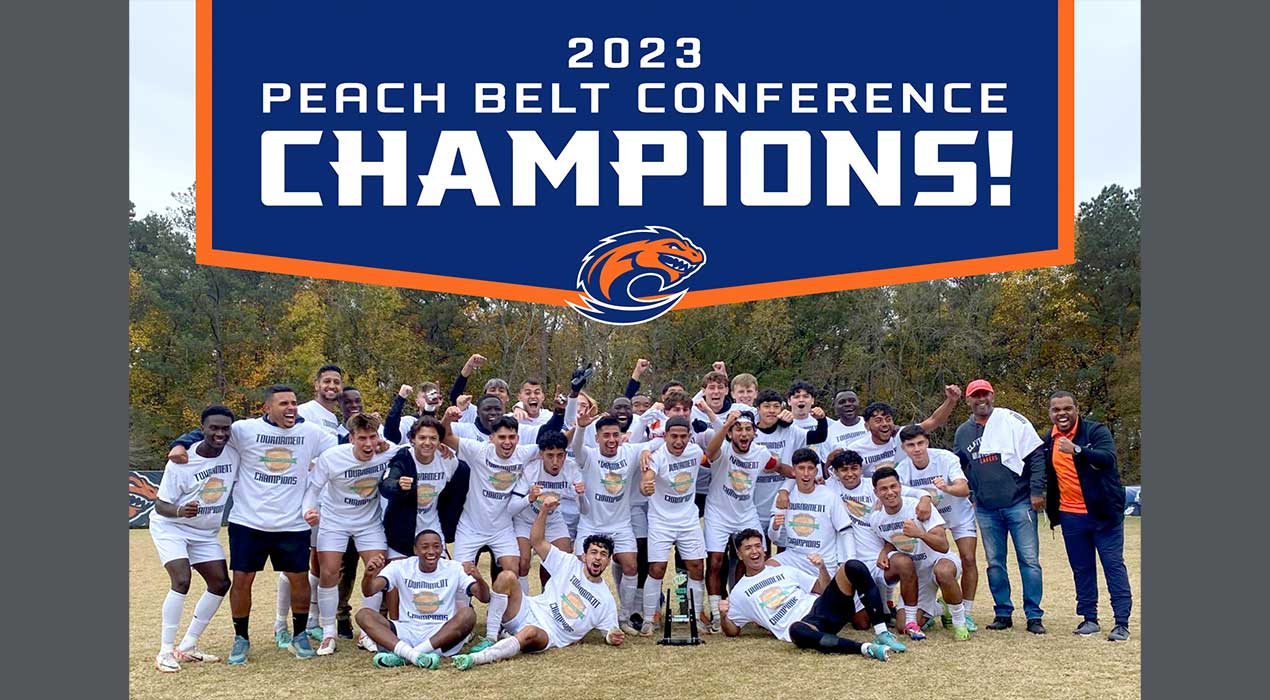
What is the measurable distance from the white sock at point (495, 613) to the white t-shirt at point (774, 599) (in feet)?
7.07

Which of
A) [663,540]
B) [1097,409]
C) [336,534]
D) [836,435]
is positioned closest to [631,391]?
[663,540]

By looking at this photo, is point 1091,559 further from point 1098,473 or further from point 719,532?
point 719,532

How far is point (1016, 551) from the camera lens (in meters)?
9.82

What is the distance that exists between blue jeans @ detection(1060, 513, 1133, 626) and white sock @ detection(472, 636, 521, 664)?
5.11 metres

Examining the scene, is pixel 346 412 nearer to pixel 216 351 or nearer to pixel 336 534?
pixel 336 534

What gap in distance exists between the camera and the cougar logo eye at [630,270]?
10531 mm

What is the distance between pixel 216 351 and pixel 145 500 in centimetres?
1037

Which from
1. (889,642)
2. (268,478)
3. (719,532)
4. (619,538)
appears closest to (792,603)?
(889,642)

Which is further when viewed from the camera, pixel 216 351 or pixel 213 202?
pixel 216 351

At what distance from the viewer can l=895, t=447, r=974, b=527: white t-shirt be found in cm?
993

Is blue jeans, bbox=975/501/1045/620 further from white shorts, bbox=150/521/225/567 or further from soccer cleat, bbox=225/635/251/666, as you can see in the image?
white shorts, bbox=150/521/225/567

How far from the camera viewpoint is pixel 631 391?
10633 millimetres

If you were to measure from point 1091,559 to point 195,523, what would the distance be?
8.03 meters

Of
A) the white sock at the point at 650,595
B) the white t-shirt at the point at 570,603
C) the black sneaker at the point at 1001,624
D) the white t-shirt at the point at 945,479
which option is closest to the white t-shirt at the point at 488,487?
the white t-shirt at the point at 570,603
